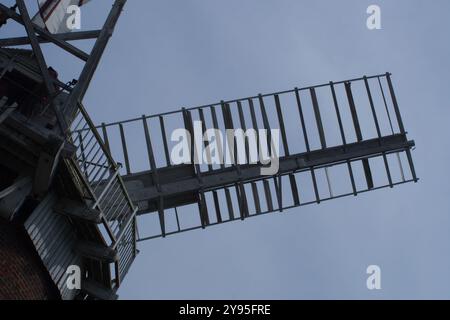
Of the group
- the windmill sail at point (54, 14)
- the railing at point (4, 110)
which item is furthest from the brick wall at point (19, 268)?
the windmill sail at point (54, 14)

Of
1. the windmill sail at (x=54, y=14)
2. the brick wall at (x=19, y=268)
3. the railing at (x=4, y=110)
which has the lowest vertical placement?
the brick wall at (x=19, y=268)

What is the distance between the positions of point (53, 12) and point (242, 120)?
19.4 ft

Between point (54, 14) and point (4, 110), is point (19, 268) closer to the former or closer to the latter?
point (4, 110)

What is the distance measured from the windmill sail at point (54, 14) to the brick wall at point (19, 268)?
3.91 metres

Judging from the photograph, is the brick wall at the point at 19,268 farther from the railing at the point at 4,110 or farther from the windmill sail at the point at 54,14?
the windmill sail at the point at 54,14

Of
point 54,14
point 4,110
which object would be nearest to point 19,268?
point 4,110

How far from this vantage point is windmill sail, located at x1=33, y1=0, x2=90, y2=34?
1226cm

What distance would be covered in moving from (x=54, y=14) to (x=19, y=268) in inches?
189

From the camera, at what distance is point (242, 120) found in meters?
16.8

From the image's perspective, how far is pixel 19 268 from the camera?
10.6m

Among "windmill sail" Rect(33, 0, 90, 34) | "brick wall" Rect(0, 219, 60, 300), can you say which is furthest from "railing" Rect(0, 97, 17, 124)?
"windmill sail" Rect(33, 0, 90, 34)

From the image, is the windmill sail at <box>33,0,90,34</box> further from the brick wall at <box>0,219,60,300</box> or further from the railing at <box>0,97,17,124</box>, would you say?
the brick wall at <box>0,219,60,300</box>

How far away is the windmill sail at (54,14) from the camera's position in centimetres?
1226

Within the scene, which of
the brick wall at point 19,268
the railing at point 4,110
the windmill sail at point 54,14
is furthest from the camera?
the windmill sail at point 54,14
